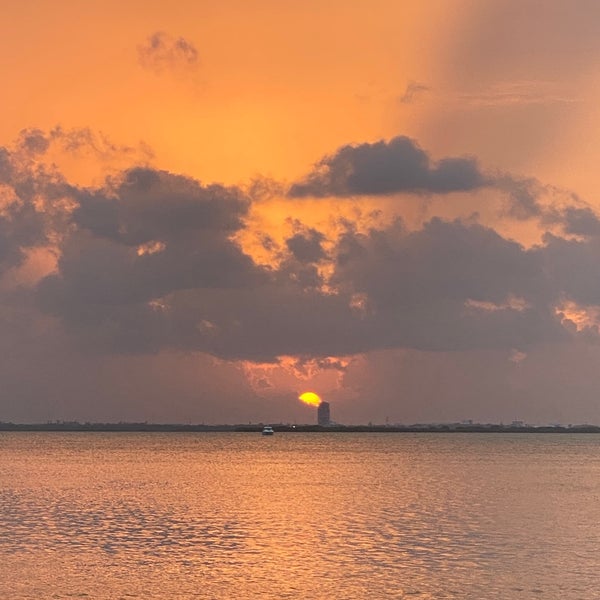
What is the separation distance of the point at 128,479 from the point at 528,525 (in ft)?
227

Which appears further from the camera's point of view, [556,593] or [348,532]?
[348,532]

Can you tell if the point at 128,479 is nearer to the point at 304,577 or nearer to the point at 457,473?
the point at 457,473

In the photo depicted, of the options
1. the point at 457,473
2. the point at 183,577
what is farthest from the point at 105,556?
the point at 457,473

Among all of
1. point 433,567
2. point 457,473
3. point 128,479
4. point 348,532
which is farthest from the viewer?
point 457,473

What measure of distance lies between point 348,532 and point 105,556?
18.7 metres

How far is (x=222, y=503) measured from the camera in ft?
305

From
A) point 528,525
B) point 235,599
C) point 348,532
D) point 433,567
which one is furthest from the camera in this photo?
point 528,525

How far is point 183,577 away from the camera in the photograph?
50.2 metres

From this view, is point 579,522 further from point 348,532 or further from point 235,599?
point 235,599

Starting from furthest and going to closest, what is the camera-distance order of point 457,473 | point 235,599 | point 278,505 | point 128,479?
point 457,473, point 128,479, point 278,505, point 235,599

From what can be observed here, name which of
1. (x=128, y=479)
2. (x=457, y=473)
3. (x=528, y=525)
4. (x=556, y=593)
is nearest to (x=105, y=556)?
(x=556, y=593)

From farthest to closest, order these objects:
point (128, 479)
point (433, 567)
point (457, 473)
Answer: point (457, 473) < point (128, 479) < point (433, 567)

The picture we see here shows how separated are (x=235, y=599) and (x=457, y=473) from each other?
110931 millimetres

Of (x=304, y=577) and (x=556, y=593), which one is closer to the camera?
(x=556, y=593)
